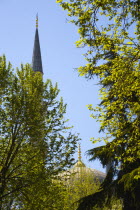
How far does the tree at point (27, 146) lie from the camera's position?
507 inches

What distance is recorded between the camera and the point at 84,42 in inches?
371

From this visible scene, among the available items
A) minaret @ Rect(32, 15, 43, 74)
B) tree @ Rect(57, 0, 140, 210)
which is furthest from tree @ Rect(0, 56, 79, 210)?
minaret @ Rect(32, 15, 43, 74)

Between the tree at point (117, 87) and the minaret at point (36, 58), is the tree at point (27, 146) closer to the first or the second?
the tree at point (117, 87)

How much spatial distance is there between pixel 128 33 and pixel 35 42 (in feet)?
280

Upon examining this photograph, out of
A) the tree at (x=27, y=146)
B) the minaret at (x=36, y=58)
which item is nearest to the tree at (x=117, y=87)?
the tree at (x=27, y=146)

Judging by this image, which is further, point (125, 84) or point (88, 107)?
point (88, 107)

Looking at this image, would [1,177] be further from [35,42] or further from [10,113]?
[35,42]

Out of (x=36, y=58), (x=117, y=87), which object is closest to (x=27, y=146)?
(x=117, y=87)

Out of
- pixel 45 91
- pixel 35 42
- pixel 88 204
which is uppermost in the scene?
pixel 35 42

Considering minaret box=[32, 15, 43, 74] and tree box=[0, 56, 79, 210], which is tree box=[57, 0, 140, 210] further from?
minaret box=[32, 15, 43, 74]

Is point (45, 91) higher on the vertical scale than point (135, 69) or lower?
higher

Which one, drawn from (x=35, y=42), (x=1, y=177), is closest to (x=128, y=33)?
(x=1, y=177)

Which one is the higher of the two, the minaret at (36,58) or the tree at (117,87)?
the minaret at (36,58)

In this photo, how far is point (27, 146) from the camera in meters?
13.8
